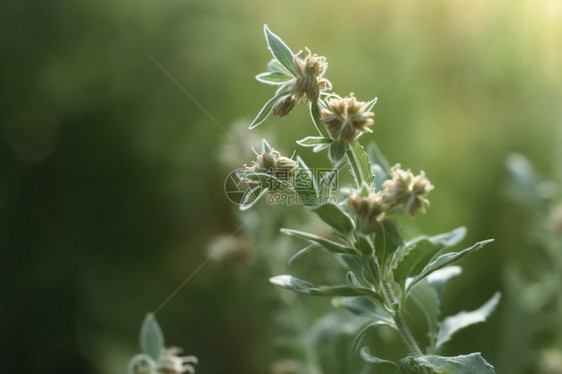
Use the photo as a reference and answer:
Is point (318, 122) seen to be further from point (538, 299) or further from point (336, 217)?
point (538, 299)

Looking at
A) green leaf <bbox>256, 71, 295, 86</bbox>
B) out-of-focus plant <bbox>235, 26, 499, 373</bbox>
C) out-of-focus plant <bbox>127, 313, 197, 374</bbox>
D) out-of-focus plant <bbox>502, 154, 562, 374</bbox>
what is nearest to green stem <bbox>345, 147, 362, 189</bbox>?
out-of-focus plant <bbox>235, 26, 499, 373</bbox>

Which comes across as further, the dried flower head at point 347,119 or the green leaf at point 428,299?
the green leaf at point 428,299

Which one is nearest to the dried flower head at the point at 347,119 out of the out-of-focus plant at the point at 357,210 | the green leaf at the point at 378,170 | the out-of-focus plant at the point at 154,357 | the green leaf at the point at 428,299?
the out-of-focus plant at the point at 357,210

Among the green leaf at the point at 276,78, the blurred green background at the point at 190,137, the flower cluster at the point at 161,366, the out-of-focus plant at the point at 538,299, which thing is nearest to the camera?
the green leaf at the point at 276,78

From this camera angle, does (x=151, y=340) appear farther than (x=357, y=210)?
Yes

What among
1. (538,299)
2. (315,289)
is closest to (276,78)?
(315,289)

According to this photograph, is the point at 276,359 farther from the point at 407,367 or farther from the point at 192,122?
the point at 407,367

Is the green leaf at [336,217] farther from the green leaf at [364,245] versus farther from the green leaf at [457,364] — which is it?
the green leaf at [457,364]
